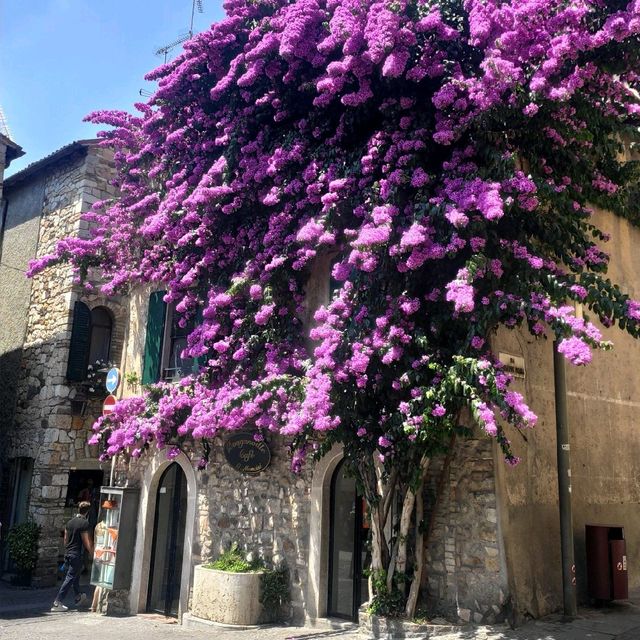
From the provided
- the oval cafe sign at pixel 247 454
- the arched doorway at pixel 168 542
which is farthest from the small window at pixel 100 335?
the oval cafe sign at pixel 247 454

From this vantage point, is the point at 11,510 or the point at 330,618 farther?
the point at 11,510

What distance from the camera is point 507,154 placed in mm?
7402

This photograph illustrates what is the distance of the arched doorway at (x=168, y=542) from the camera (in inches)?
422

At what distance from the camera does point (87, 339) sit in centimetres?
1547

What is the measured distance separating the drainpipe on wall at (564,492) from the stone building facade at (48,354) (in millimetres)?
10776

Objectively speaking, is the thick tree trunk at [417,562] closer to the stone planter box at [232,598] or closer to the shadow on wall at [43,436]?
the stone planter box at [232,598]

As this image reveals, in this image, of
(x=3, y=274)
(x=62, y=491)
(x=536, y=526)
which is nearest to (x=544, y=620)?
(x=536, y=526)

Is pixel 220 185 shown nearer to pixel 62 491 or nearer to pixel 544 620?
pixel 544 620

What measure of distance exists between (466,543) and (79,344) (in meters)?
10.8

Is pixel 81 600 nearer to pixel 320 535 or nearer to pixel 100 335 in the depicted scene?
pixel 320 535

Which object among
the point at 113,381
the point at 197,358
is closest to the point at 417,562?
the point at 197,358

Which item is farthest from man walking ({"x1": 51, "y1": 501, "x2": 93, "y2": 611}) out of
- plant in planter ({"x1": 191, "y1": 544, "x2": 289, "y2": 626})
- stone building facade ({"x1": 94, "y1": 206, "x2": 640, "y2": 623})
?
plant in planter ({"x1": 191, "y1": 544, "x2": 289, "y2": 626})

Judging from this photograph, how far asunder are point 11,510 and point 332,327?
38.8 ft

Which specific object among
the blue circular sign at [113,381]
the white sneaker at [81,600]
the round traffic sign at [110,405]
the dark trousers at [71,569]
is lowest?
the white sneaker at [81,600]
